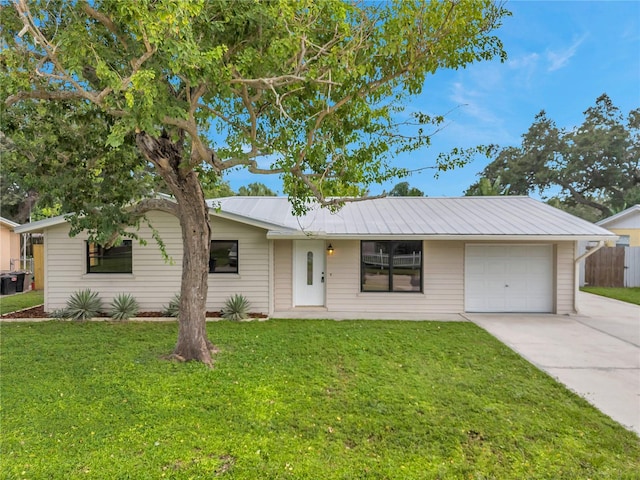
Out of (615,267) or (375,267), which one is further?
(615,267)

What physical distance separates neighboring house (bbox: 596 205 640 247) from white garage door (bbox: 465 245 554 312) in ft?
36.9

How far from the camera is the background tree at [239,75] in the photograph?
144 inches

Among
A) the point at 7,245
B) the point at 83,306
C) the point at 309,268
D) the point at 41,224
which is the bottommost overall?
the point at 83,306

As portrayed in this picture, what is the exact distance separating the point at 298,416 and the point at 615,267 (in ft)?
54.9

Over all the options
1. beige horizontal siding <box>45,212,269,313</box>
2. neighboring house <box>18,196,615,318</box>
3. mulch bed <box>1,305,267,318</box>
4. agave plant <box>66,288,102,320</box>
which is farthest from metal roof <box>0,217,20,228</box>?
agave plant <box>66,288,102,320</box>

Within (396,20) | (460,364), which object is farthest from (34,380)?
(396,20)

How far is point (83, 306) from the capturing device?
328 inches

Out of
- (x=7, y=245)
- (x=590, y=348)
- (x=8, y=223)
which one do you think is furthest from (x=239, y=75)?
(x=7, y=245)

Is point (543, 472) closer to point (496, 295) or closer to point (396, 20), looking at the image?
point (396, 20)

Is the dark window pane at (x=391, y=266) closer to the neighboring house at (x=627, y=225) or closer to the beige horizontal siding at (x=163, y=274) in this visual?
the beige horizontal siding at (x=163, y=274)

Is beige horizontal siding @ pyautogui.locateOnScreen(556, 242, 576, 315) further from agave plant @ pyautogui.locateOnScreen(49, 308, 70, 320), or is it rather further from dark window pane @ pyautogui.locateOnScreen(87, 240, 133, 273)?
agave plant @ pyautogui.locateOnScreen(49, 308, 70, 320)

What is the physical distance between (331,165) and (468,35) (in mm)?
2597

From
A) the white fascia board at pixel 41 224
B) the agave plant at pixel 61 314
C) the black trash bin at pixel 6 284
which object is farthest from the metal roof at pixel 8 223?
the agave plant at pixel 61 314

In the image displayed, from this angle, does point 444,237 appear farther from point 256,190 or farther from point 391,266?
point 256,190
